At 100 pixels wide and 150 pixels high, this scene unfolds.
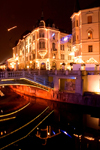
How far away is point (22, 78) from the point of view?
20.3 metres

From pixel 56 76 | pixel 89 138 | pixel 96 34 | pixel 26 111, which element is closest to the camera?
pixel 89 138

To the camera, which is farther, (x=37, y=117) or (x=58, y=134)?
(x=37, y=117)

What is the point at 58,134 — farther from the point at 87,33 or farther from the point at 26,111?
the point at 87,33

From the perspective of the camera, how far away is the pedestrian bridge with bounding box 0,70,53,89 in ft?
60.4

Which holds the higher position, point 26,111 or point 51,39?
point 51,39

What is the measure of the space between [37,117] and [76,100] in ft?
23.4

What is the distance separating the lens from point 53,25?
139 ft

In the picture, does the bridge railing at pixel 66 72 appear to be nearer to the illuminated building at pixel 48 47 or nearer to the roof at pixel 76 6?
the illuminated building at pixel 48 47

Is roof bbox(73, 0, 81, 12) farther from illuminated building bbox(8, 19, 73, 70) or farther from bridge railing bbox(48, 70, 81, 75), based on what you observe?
bridge railing bbox(48, 70, 81, 75)

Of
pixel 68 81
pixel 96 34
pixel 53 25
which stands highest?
pixel 53 25

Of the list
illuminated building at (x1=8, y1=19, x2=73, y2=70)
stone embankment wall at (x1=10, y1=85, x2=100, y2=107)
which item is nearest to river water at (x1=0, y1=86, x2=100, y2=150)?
stone embankment wall at (x1=10, y1=85, x2=100, y2=107)

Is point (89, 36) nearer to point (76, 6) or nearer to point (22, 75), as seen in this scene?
point (76, 6)

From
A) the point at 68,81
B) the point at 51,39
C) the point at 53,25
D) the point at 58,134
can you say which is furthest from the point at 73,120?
the point at 53,25

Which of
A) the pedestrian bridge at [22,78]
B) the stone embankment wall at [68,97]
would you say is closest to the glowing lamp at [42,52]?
the stone embankment wall at [68,97]
